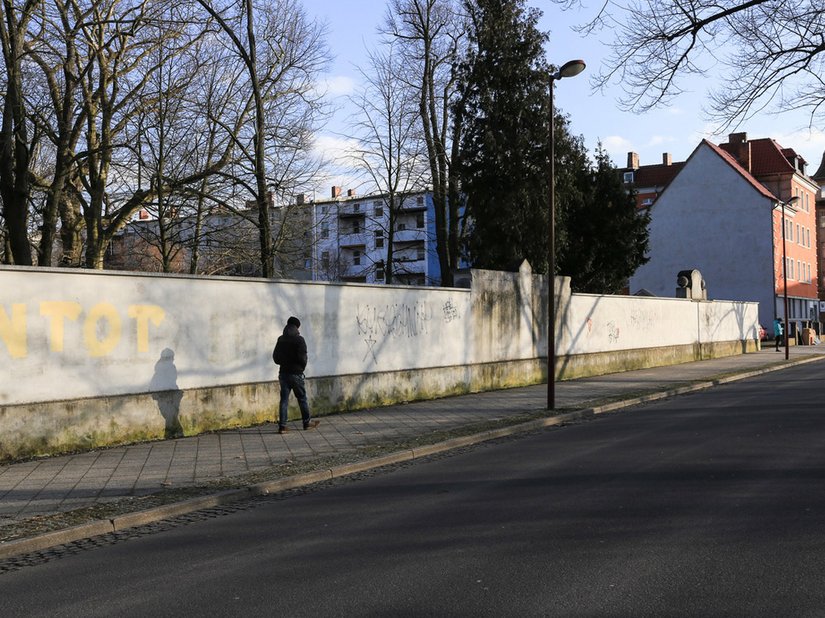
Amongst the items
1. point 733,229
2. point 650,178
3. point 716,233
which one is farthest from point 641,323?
point 650,178

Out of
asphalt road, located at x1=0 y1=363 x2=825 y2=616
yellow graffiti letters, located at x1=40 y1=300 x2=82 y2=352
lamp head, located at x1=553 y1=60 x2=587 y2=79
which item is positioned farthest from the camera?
lamp head, located at x1=553 y1=60 x2=587 y2=79

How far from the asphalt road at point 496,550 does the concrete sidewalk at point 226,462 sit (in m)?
0.57

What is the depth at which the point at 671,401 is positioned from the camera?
18.7 metres

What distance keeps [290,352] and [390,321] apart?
15.6 ft

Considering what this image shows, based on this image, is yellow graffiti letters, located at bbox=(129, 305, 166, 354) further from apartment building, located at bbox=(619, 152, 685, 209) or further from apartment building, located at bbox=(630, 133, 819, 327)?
apartment building, located at bbox=(619, 152, 685, 209)

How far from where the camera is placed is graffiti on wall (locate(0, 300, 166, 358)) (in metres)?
11.0

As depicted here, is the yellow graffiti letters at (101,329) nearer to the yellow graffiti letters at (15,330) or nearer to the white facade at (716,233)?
the yellow graffiti letters at (15,330)

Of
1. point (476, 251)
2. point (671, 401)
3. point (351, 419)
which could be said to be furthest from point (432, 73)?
point (351, 419)

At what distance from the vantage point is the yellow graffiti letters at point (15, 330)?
35.6ft

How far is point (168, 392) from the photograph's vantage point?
1299 centimetres

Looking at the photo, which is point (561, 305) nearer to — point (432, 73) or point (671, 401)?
point (671, 401)

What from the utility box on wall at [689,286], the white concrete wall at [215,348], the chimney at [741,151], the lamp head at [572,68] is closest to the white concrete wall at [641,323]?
the utility box on wall at [689,286]

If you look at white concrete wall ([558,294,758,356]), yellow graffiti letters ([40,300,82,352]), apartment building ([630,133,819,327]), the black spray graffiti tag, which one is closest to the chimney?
apartment building ([630,133,819,327])

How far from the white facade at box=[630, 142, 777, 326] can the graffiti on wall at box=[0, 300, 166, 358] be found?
5564 cm
